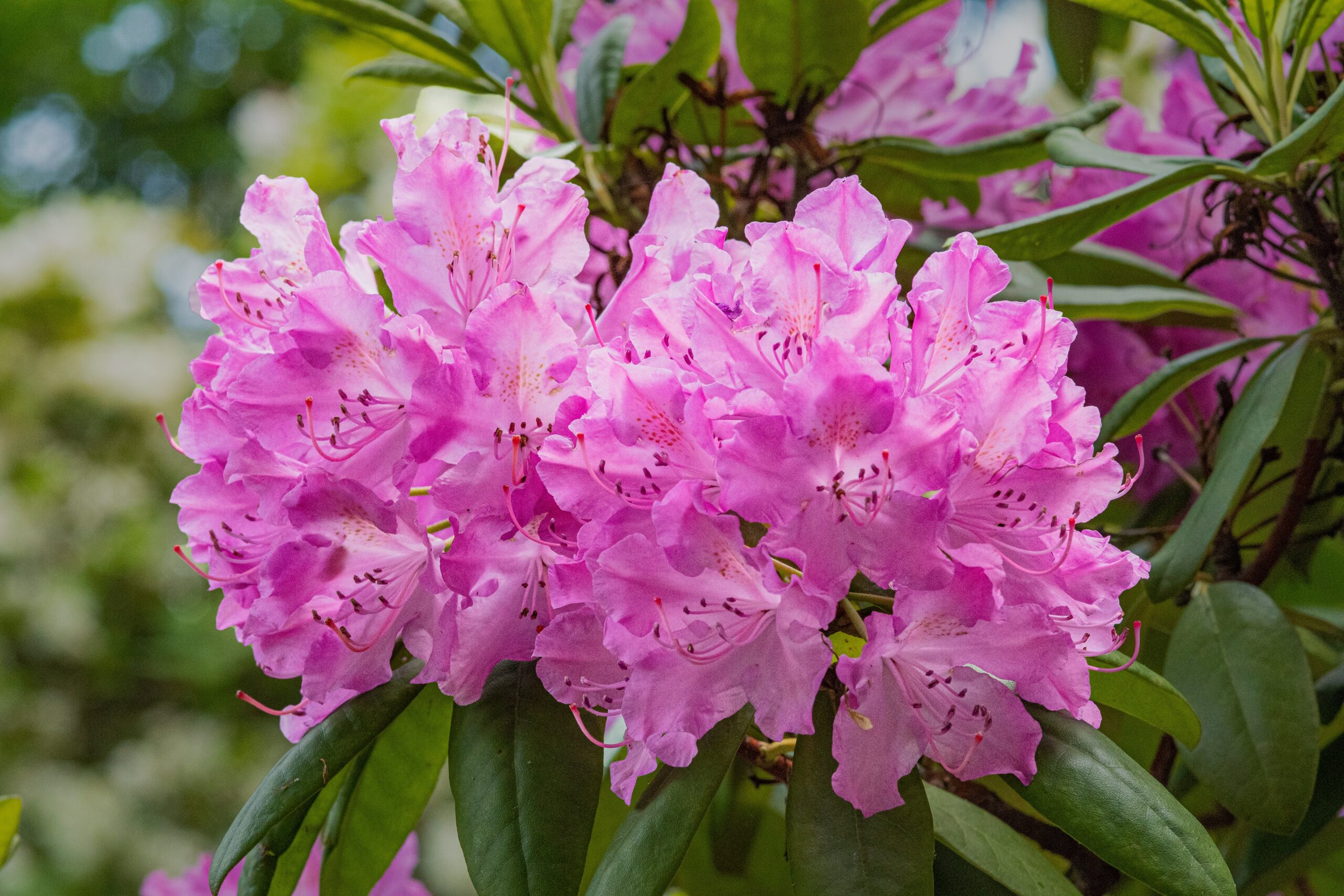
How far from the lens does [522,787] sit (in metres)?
0.52

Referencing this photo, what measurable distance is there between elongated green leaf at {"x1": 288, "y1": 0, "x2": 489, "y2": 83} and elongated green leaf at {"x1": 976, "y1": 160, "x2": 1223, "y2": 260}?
439mm

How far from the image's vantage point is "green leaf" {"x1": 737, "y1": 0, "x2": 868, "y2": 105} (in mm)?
780

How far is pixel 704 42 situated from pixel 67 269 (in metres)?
2.65

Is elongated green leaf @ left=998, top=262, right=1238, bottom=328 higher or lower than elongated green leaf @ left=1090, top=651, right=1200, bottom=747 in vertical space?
higher

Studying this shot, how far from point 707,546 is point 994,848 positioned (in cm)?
26

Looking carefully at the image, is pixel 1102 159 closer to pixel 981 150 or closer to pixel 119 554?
pixel 981 150

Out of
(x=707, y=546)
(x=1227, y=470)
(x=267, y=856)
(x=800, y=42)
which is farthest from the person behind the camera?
(x=800, y=42)

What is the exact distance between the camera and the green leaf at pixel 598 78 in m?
0.78

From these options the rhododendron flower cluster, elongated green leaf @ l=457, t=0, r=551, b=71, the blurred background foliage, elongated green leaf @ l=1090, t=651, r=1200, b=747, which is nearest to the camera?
the rhododendron flower cluster

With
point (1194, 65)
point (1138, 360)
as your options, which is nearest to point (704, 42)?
point (1138, 360)

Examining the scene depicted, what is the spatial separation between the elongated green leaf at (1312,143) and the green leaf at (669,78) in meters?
0.34

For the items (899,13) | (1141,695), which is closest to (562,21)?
(899,13)

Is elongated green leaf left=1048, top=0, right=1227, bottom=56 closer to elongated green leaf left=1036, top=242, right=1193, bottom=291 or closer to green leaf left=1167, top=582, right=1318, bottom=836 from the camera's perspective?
elongated green leaf left=1036, top=242, right=1193, bottom=291

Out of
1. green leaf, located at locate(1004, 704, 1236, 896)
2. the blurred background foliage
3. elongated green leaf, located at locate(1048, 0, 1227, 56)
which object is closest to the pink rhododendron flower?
green leaf, located at locate(1004, 704, 1236, 896)
